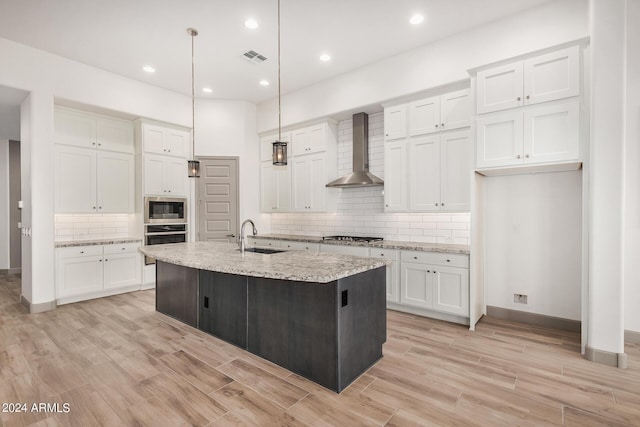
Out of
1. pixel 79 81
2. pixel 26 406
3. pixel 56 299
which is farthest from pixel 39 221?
pixel 26 406

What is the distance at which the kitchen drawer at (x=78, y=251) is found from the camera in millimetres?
4564

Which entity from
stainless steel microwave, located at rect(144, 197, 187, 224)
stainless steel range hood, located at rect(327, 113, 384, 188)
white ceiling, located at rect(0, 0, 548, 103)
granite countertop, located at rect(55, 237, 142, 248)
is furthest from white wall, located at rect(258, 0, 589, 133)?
granite countertop, located at rect(55, 237, 142, 248)

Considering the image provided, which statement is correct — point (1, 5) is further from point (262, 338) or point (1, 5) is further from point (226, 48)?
point (262, 338)

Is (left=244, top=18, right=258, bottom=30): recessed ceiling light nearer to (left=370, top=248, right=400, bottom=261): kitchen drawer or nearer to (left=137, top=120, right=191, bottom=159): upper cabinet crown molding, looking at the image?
(left=137, top=120, right=191, bottom=159): upper cabinet crown molding

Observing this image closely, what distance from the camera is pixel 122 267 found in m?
5.20

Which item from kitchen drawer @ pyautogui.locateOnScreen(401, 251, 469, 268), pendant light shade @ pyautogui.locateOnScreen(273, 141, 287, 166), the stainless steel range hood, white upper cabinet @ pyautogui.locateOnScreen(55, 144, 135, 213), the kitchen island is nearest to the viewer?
the kitchen island

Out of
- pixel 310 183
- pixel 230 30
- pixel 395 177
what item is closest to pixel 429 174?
pixel 395 177

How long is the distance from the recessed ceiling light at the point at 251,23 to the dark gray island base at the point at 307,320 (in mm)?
2887

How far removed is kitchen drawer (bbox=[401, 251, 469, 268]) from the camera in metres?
3.65

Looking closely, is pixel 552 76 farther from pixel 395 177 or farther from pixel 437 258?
pixel 437 258

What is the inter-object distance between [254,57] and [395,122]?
7.29 feet

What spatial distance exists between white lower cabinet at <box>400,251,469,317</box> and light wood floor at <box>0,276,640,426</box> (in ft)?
1.04

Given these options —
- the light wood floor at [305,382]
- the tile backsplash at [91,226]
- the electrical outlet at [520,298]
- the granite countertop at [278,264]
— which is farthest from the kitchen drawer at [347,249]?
the tile backsplash at [91,226]

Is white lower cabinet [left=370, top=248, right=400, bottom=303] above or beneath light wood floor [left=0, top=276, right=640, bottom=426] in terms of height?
above
